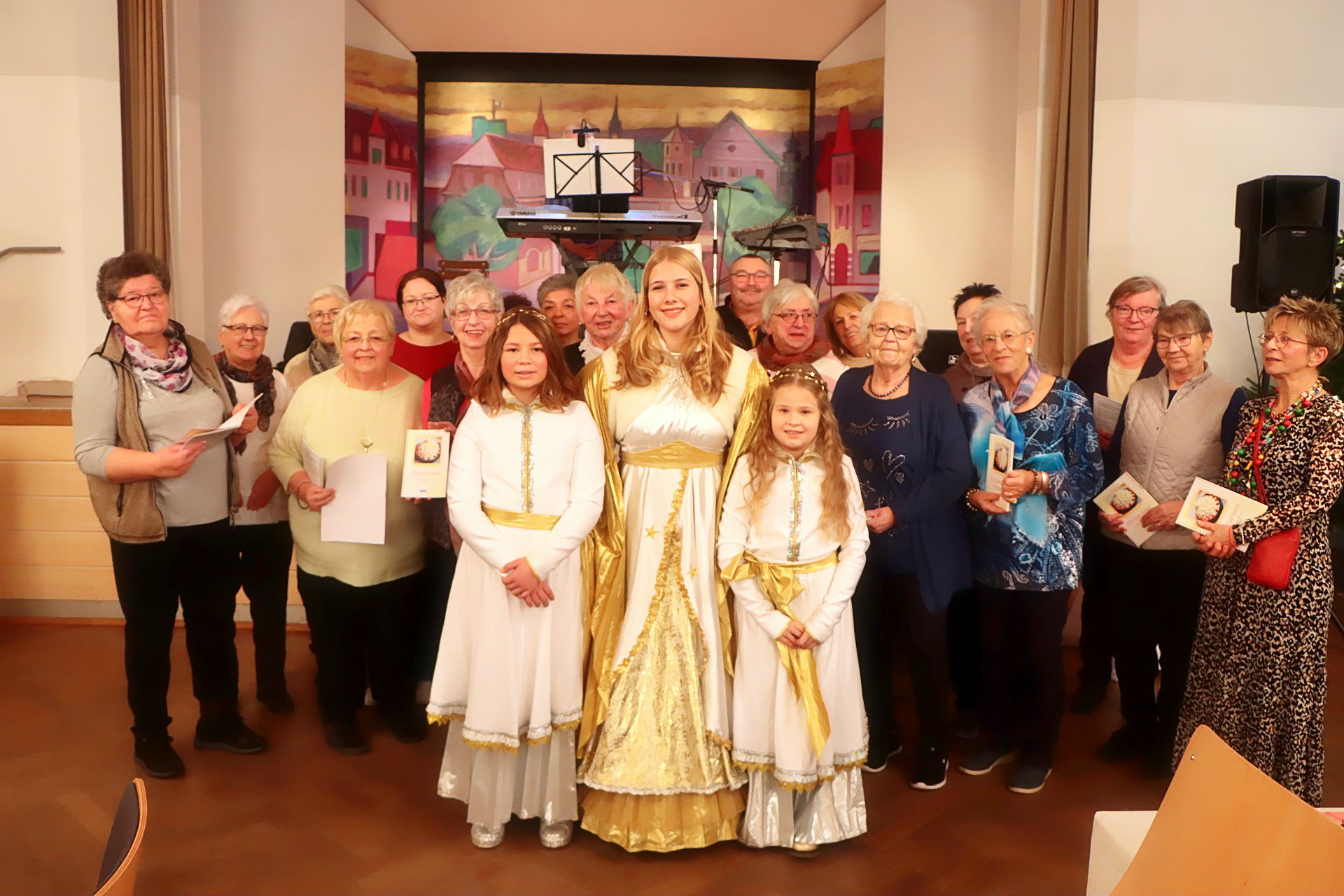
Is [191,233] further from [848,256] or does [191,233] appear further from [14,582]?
[848,256]

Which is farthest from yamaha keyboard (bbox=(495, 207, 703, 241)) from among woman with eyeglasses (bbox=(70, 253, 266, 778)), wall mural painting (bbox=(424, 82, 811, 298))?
woman with eyeglasses (bbox=(70, 253, 266, 778))

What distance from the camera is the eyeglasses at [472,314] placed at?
3.59 metres

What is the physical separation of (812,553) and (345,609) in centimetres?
170

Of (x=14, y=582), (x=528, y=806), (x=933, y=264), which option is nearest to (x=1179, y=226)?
(x=933, y=264)

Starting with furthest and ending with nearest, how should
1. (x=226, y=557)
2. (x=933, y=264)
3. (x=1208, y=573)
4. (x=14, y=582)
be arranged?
(x=933, y=264) < (x=14, y=582) < (x=226, y=557) < (x=1208, y=573)

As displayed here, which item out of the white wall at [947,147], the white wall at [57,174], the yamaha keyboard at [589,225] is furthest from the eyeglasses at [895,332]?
the white wall at [57,174]

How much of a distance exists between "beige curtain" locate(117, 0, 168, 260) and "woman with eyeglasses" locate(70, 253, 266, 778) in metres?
3.26

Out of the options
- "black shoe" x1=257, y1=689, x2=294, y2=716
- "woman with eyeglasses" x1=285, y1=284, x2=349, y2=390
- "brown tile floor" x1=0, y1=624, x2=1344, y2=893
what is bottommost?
"brown tile floor" x1=0, y1=624, x2=1344, y2=893

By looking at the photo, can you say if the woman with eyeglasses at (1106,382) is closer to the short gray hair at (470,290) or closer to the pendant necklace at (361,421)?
the short gray hair at (470,290)

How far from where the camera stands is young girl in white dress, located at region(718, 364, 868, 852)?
2.89m

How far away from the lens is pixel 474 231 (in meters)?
9.31

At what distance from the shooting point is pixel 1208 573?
334 centimetres

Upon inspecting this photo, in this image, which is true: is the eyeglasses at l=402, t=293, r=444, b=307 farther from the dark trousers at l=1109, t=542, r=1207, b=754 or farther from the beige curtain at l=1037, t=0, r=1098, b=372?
the beige curtain at l=1037, t=0, r=1098, b=372

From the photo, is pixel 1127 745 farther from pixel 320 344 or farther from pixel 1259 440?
pixel 320 344
